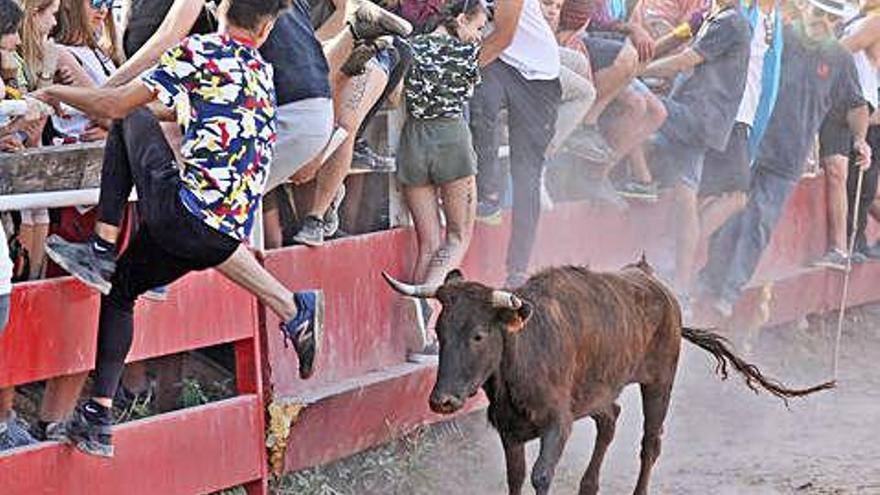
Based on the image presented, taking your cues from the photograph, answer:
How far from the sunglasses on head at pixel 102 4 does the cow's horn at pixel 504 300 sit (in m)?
2.03

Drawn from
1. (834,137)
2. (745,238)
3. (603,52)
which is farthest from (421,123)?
(834,137)

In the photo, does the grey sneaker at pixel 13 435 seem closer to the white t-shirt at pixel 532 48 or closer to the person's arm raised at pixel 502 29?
the person's arm raised at pixel 502 29

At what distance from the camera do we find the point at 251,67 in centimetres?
713

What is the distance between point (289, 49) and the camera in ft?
26.0

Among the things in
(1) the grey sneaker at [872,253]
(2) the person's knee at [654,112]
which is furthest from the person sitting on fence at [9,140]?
(1) the grey sneaker at [872,253]

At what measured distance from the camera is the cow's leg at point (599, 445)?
937 centimetres

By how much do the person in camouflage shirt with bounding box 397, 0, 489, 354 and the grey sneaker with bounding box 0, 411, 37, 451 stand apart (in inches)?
108

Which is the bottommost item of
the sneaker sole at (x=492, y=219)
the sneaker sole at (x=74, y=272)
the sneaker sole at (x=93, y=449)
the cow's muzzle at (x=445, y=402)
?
the sneaker sole at (x=492, y=219)

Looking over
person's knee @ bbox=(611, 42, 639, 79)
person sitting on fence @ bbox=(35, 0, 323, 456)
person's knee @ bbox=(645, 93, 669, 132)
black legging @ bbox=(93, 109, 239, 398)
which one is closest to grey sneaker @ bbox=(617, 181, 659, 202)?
person's knee @ bbox=(645, 93, 669, 132)

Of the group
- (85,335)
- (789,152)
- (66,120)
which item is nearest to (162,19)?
(66,120)

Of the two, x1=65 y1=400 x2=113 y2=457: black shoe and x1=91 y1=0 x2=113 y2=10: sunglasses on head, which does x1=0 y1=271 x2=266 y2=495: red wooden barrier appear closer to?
x1=65 y1=400 x2=113 y2=457: black shoe

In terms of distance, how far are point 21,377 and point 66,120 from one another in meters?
1.19

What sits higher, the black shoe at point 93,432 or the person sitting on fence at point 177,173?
the person sitting on fence at point 177,173

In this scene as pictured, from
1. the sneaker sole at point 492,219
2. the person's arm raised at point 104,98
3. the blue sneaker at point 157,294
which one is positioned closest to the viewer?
the person's arm raised at point 104,98
